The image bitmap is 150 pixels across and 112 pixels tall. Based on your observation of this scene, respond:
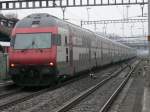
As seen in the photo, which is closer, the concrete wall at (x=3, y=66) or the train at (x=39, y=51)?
the train at (x=39, y=51)

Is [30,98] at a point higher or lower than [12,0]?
lower

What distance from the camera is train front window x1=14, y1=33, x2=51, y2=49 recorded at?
18.6 meters

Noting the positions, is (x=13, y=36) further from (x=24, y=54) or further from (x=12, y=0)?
(x=12, y=0)

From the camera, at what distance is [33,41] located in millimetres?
18781

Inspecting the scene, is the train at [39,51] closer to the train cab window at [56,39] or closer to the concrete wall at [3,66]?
the train cab window at [56,39]

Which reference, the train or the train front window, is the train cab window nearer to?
the train

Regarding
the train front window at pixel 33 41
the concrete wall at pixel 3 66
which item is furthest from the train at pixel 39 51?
the concrete wall at pixel 3 66

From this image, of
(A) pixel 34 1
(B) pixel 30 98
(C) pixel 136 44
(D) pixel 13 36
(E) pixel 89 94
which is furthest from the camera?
(C) pixel 136 44

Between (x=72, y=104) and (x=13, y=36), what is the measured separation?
6.59 metres

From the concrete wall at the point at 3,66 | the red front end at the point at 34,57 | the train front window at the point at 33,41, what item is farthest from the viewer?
the concrete wall at the point at 3,66

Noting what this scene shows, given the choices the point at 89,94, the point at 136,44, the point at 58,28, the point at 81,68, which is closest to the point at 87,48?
the point at 81,68

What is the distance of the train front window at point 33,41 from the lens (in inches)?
734

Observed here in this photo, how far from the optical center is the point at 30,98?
613 inches

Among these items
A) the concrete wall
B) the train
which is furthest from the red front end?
the concrete wall
